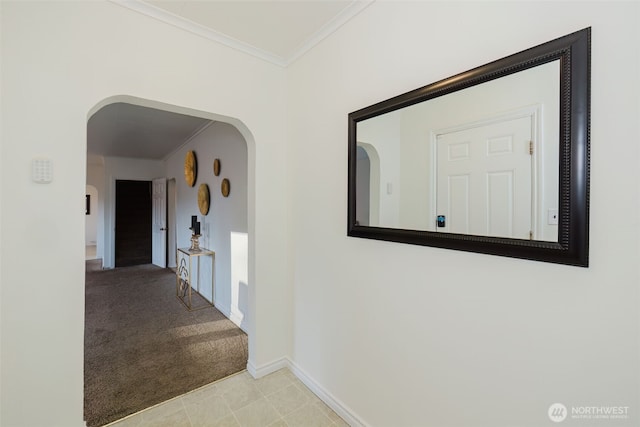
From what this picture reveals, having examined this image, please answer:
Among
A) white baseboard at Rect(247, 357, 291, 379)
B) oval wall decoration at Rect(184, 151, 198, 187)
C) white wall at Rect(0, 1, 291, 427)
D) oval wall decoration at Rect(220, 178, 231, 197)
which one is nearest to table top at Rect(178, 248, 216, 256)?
oval wall decoration at Rect(220, 178, 231, 197)

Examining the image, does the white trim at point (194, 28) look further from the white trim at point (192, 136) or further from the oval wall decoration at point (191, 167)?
the oval wall decoration at point (191, 167)

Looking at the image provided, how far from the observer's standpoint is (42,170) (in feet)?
4.51

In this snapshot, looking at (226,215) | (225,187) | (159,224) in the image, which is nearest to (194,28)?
(225,187)

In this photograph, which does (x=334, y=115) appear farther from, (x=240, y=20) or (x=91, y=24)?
(x=91, y=24)

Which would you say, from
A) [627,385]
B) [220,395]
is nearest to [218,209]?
[220,395]

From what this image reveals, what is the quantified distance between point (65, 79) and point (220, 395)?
7.07ft

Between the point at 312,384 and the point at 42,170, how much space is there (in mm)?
2087

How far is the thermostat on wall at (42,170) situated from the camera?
136 centimetres

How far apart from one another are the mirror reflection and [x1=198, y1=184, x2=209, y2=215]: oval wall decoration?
10.0 feet

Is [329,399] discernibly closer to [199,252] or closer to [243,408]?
[243,408]

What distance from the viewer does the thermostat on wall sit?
4.46 feet

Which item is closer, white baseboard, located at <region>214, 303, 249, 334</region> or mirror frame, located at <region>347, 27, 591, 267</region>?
mirror frame, located at <region>347, 27, 591, 267</region>

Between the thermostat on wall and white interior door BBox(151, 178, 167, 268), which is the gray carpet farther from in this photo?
white interior door BBox(151, 178, 167, 268)

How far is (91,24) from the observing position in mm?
1509
